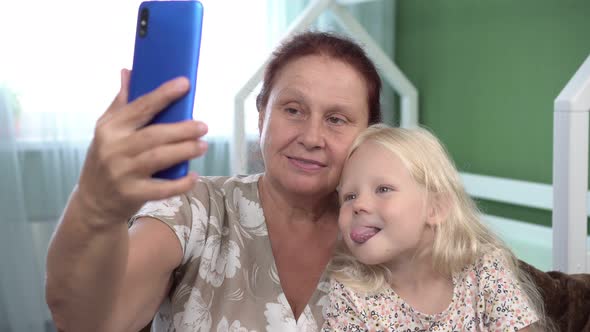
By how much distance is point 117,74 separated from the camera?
2965 millimetres

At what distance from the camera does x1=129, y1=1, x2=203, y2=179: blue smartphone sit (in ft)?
2.21

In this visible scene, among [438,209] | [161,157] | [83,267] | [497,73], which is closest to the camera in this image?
[161,157]

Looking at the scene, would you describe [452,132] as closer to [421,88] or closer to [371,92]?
[421,88]

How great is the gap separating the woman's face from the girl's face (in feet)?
0.25

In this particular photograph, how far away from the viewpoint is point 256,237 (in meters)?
1.16

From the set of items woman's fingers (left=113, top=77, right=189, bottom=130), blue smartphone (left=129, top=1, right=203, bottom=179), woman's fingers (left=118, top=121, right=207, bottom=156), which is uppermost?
blue smartphone (left=129, top=1, right=203, bottom=179)

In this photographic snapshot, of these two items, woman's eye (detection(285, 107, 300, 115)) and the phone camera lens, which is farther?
woman's eye (detection(285, 107, 300, 115))

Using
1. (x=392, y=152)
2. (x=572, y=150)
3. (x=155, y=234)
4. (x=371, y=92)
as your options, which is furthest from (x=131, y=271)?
(x=572, y=150)

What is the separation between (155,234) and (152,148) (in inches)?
15.8

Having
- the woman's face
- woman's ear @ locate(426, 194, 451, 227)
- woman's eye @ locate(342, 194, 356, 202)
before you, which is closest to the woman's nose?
the woman's face

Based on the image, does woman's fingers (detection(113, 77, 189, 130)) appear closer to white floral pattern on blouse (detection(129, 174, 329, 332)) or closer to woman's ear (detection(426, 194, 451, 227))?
white floral pattern on blouse (detection(129, 174, 329, 332))

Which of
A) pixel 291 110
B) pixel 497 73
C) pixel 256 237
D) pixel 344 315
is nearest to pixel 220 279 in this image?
pixel 256 237

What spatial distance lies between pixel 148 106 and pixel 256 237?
58cm

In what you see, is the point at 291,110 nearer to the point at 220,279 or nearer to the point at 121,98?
the point at 220,279
